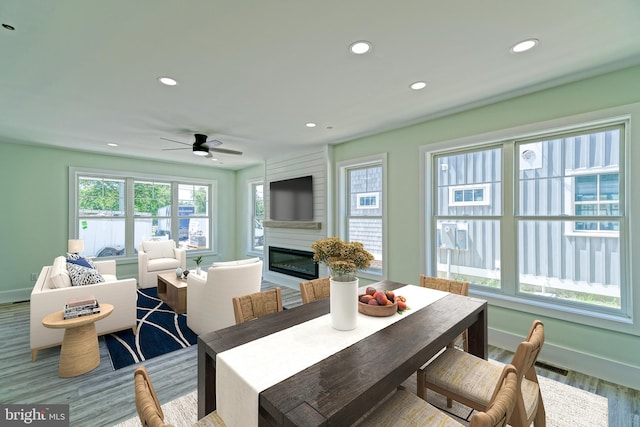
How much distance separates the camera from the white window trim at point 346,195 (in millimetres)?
4074

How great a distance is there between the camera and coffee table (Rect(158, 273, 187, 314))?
157 inches

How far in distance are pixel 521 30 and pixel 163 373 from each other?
4.06 meters

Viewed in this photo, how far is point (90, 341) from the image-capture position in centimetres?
262

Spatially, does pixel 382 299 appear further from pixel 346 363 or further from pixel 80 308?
pixel 80 308

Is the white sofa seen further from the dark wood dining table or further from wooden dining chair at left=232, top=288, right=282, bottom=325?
the dark wood dining table

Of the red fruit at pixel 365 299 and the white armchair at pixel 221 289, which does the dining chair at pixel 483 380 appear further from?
the white armchair at pixel 221 289

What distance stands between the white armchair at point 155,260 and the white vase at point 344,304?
204 inches

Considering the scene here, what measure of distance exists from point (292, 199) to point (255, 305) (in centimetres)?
357

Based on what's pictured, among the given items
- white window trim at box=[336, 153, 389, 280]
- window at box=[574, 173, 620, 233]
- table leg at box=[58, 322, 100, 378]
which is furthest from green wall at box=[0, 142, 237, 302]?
window at box=[574, 173, 620, 233]

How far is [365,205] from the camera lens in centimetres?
452

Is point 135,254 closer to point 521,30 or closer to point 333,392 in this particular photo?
point 333,392

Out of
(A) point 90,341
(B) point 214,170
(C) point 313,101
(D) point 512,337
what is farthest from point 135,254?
(D) point 512,337

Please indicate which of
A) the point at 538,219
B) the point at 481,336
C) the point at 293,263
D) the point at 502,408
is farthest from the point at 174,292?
the point at 538,219

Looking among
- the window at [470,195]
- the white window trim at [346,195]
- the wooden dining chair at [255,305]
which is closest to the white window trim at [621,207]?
the window at [470,195]
